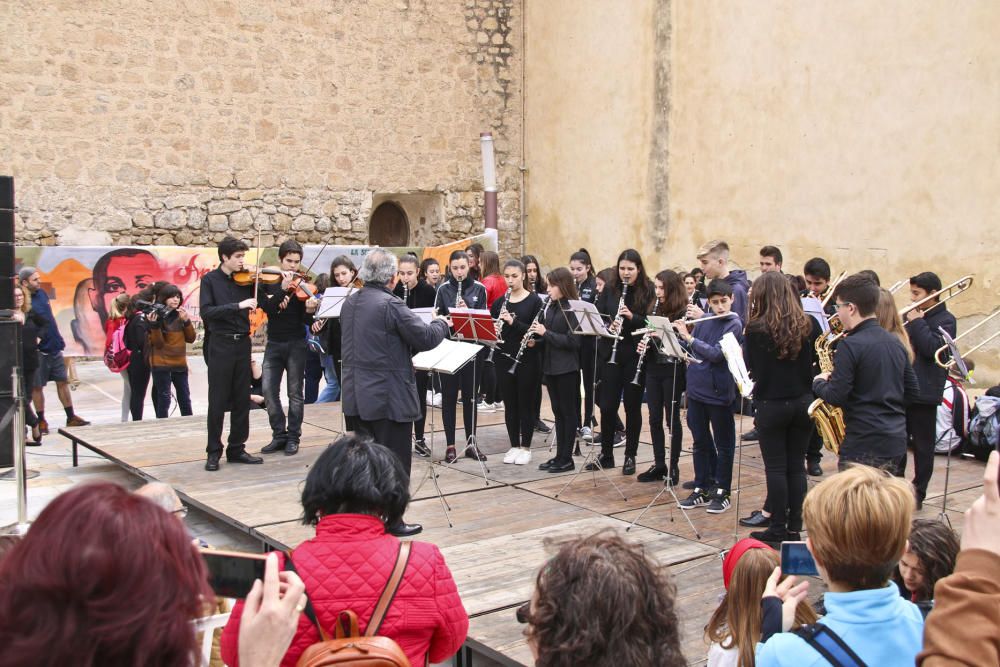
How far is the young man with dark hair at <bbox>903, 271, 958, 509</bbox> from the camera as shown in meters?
6.27

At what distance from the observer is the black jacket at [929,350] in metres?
6.28

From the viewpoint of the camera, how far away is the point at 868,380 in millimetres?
4965

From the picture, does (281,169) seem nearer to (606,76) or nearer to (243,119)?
(243,119)

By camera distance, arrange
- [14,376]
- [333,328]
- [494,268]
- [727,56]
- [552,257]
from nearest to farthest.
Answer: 1. [14,376]
2. [333,328]
3. [494,268]
4. [727,56]
5. [552,257]

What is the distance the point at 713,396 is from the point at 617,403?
1.30m

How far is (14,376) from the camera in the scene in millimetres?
5977

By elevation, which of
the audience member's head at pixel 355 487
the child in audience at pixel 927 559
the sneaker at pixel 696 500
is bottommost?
the sneaker at pixel 696 500

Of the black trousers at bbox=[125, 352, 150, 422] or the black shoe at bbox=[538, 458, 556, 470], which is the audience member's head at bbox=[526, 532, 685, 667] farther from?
the black trousers at bbox=[125, 352, 150, 422]

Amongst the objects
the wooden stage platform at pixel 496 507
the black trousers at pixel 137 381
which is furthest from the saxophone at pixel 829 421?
the black trousers at pixel 137 381

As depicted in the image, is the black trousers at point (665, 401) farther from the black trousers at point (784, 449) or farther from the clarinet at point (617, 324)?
the black trousers at point (784, 449)

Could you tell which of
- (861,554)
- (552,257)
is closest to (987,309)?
(552,257)

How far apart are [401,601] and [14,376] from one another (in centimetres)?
438

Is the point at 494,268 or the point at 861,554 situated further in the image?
the point at 494,268

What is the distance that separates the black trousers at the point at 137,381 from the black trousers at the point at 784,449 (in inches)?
219
